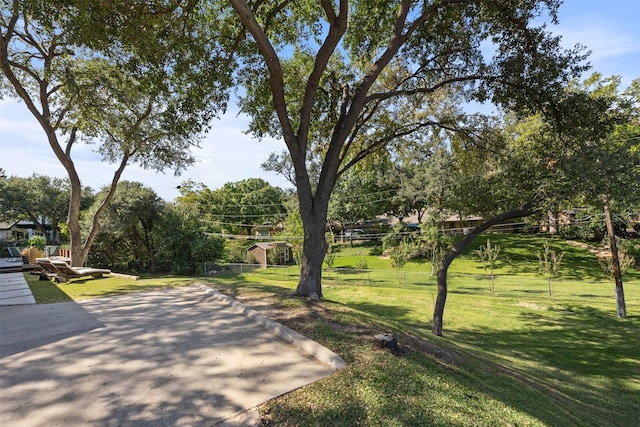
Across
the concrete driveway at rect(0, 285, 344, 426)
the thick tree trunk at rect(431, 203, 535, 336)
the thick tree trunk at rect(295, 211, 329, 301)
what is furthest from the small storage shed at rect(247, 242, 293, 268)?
the concrete driveway at rect(0, 285, 344, 426)

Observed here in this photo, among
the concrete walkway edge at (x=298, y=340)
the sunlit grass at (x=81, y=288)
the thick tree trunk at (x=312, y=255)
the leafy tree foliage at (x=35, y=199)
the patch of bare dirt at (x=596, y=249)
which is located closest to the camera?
the concrete walkway edge at (x=298, y=340)

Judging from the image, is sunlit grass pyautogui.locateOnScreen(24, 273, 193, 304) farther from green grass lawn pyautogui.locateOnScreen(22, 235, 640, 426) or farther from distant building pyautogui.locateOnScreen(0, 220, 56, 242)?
distant building pyautogui.locateOnScreen(0, 220, 56, 242)

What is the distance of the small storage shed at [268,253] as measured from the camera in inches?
1208

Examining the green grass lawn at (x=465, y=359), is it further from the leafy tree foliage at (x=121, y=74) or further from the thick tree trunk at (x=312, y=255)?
the leafy tree foliage at (x=121, y=74)

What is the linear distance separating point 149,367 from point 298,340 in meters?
1.78

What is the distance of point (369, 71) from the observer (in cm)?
757

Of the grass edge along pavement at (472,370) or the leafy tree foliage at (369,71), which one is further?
the leafy tree foliage at (369,71)

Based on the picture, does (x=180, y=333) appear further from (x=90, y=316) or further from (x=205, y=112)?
(x=205, y=112)

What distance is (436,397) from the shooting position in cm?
307

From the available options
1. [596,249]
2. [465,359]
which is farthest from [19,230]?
[596,249]

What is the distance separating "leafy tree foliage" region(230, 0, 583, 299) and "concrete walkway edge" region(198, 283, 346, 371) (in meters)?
1.65

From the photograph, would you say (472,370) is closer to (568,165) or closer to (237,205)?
(568,165)

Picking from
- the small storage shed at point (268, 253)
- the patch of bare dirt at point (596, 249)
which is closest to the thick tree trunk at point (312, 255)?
the small storage shed at point (268, 253)

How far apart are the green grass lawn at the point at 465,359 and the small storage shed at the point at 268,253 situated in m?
15.4
